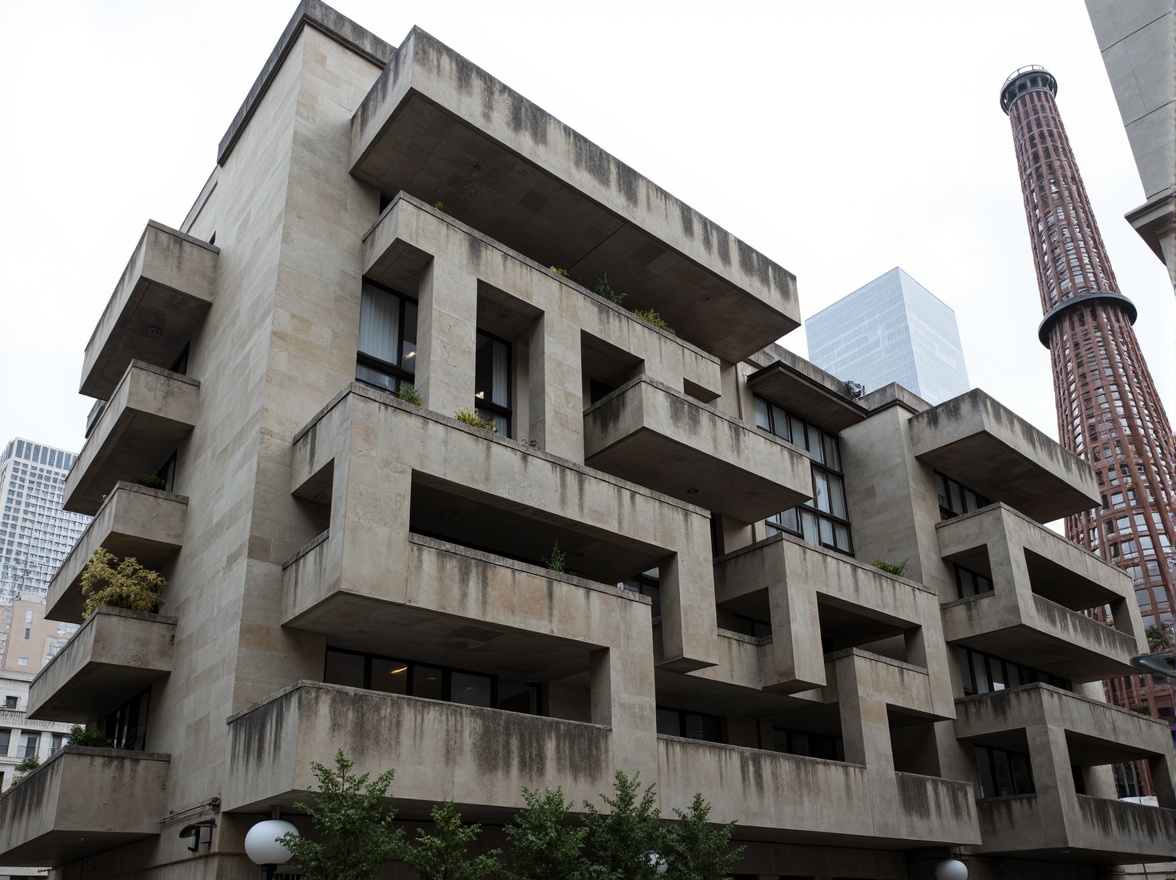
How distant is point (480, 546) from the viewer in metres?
25.7

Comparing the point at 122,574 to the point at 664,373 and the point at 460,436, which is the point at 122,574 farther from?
the point at 664,373

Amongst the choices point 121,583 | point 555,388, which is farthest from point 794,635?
point 121,583

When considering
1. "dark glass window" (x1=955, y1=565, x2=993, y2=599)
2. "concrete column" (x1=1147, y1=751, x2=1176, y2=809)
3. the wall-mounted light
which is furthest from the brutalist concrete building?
"dark glass window" (x1=955, y1=565, x2=993, y2=599)

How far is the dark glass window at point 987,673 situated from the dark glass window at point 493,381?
64.8 feet

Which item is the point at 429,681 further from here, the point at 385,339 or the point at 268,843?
the point at 385,339

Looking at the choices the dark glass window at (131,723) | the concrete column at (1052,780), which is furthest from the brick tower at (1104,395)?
the dark glass window at (131,723)

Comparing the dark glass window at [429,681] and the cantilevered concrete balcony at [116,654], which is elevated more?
the cantilevered concrete balcony at [116,654]

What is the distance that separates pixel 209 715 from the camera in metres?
20.6

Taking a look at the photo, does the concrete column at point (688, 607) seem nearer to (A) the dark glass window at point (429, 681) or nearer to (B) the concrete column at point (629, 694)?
(B) the concrete column at point (629, 694)

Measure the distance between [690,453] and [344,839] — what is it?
1480 cm

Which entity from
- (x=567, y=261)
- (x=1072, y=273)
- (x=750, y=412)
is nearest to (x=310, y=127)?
(x=567, y=261)

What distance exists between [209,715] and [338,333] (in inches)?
357

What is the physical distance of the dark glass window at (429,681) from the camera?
22250mm

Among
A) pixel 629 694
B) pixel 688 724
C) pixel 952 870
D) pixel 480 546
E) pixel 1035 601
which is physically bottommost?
pixel 952 870
